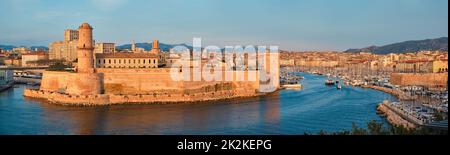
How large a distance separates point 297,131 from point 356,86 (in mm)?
11718

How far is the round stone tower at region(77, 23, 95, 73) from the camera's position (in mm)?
11139

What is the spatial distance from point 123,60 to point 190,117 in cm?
501

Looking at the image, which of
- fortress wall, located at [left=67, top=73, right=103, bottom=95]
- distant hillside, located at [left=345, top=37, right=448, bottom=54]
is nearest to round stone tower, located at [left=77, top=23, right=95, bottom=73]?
fortress wall, located at [left=67, top=73, right=103, bottom=95]

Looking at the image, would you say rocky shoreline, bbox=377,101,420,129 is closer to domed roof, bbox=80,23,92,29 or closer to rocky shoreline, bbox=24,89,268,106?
rocky shoreline, bbox=24,89,268,106

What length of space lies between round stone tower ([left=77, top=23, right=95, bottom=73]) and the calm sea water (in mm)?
1177

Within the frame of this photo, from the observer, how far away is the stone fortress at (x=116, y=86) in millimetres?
11094

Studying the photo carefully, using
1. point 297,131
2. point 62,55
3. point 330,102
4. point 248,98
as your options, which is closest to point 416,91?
point 330,102

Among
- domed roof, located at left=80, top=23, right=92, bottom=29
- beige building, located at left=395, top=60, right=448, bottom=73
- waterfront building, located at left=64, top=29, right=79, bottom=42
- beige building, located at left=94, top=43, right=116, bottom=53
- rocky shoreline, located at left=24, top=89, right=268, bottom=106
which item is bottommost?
rocky shoreline, located at left=24, top=89, right=268, bottom=106

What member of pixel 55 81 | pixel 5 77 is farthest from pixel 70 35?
pixel 55 81

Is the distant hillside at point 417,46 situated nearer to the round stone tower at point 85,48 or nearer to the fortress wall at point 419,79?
the fortress wall at point 419,79
